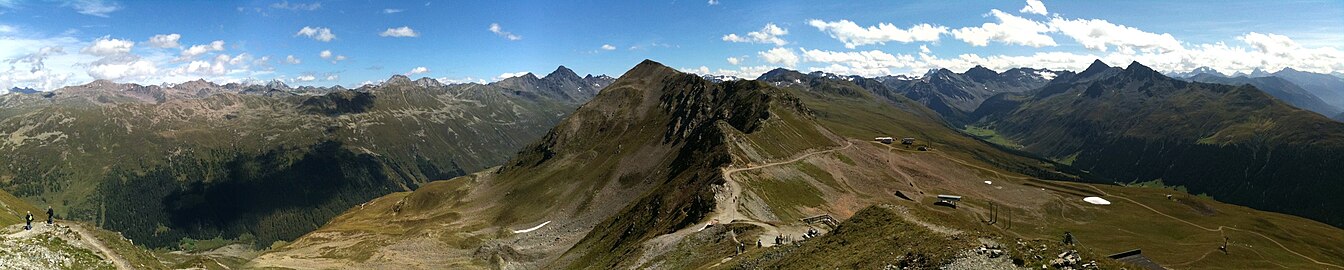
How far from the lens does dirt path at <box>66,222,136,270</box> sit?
234 ft

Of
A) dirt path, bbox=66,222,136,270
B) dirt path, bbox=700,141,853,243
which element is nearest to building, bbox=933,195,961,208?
dirt path, bbox=700,141,853,243

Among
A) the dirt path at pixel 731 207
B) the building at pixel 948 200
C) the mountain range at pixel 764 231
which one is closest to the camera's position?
the mountain range at pixel 764 231

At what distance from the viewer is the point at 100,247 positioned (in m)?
73.1

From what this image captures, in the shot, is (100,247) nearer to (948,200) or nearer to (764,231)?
(764,231)

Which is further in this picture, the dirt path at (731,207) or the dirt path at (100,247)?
the dirt path at (731,207)

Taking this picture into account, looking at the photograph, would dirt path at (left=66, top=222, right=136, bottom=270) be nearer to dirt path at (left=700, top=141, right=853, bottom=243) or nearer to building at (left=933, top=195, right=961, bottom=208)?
dirt path at (left=700, top=141, right=853, bottom=243)

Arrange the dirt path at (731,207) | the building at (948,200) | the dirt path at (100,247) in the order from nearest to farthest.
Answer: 1. the dirt path at (100,247)
2. the dirt path at (731,207)
3. the building at (948,200)

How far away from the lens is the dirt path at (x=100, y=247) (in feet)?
234

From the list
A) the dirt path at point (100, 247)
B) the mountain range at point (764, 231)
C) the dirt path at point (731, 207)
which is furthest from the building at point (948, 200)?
the dirt path at point (100, 247)

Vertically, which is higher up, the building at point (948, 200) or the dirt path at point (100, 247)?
the dirt path at point (100, 247)

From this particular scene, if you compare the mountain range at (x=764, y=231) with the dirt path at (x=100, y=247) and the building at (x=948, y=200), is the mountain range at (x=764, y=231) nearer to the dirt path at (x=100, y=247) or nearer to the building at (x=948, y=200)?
the building at (x=948, y=200)

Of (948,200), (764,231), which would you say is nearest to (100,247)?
(764,231)

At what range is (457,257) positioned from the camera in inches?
5955

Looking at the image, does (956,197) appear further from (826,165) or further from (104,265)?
(104,265)
